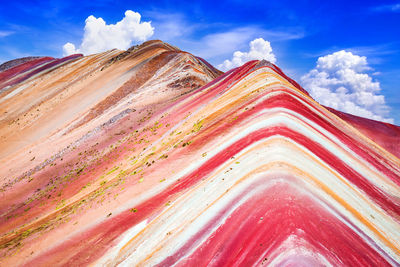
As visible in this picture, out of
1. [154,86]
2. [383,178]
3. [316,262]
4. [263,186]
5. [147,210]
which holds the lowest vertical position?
[147,210]

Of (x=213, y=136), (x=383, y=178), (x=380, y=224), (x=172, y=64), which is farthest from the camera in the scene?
(x=172, y=64)

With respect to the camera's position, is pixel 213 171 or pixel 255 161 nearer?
pixel 255 161

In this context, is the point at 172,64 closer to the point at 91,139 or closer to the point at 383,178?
the point at 91,139

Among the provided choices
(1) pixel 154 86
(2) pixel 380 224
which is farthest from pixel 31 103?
(2) pixel 380 224

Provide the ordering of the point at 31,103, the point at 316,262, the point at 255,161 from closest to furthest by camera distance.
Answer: the point at 316,262 → the point at 255,161 → the point at 31,103

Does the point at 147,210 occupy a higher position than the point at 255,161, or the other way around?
the point at 255,161

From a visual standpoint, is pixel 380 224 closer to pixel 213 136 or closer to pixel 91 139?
pixel 213 136

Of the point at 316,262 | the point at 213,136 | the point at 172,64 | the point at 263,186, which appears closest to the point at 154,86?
the point at 172,64
